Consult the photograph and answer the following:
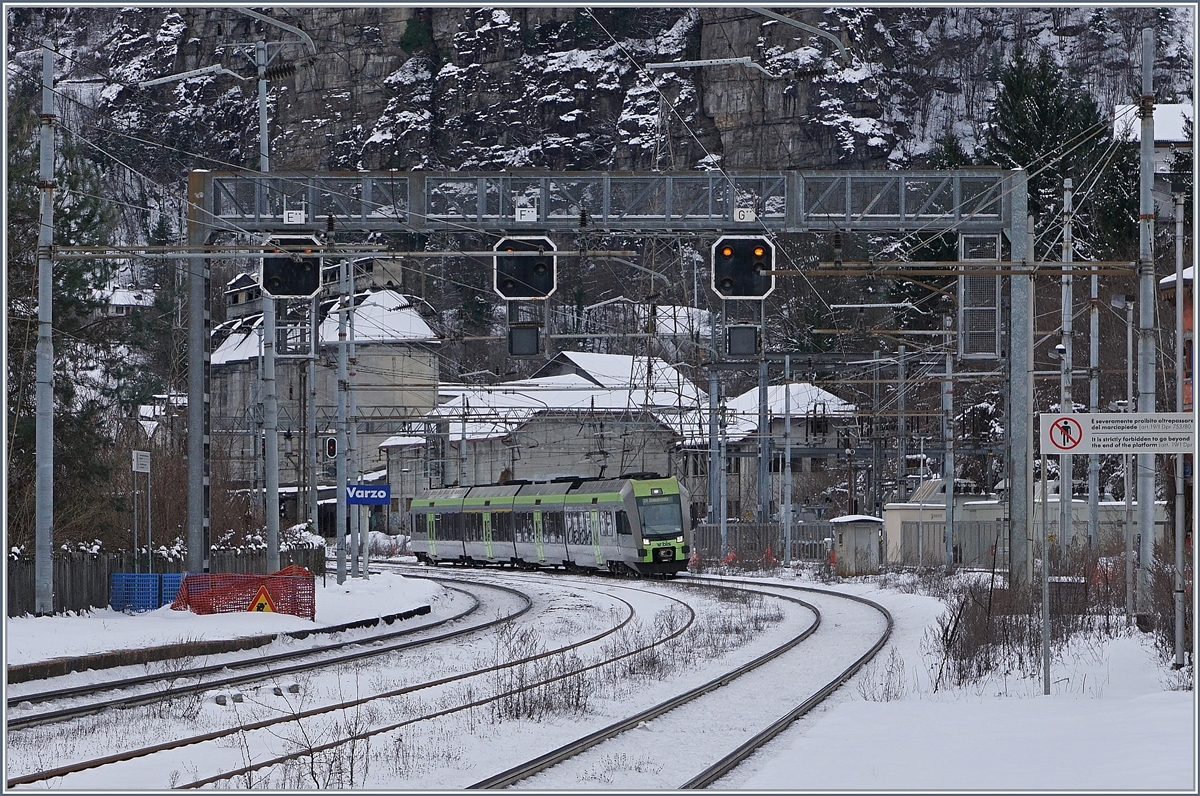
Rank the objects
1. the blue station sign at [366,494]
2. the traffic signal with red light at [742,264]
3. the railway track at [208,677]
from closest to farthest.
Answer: the railway track at [208,677] < the traffic signal with red light at [742,264] < the blue station sign at [366,494]

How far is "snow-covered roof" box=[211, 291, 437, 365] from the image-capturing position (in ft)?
329

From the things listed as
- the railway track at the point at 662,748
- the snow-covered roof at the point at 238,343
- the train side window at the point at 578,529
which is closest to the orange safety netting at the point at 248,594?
the railway track at the point at 662,748

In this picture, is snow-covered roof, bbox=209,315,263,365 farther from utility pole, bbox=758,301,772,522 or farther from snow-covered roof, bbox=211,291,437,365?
utility pole, bbox=758,301,772,522

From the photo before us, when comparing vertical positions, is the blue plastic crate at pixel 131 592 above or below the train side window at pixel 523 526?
above

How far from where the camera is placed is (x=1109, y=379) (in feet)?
210

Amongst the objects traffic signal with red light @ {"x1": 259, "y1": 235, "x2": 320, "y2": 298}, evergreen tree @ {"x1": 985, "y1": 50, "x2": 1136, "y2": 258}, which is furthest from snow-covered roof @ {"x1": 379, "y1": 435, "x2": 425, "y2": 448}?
traffic signal with red light @ {"x1": 259, "y1": 235, "x2": 320, "y2": 298}

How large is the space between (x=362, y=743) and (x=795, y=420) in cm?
7566

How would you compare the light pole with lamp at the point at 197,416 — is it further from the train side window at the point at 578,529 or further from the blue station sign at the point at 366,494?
the train side window at the point at 578,529

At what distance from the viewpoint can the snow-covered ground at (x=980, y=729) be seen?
1158cm

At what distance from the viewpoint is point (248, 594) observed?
26984 millimetres

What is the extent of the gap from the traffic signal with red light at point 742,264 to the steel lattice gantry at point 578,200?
317 centimetres

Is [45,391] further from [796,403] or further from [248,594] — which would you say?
[796,403]

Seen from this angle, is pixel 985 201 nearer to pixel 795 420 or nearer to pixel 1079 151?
pixel 1079 151

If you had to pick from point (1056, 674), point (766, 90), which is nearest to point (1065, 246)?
point (1056, 674)
